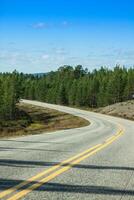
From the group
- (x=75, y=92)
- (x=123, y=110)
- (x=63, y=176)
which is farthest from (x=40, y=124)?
(x=75, y=92)

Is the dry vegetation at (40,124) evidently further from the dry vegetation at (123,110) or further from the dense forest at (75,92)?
the dry vegetation at (123,110)

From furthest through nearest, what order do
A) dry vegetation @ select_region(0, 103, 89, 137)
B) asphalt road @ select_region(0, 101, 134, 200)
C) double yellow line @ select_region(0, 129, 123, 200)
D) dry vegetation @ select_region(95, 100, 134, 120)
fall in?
1. dry vegetation @ select_region(95, 100, 134, 120)
2. dry vegetation @ select_region(0, 103, 89, 137)
3. asphalt road @ select_region(0, 101, 134, 200)
4. double yellow line @ select_region(0, 129, 123, 200)

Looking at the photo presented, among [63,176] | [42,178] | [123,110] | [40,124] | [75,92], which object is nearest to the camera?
[42,178]

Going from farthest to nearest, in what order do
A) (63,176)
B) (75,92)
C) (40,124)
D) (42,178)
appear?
(75,92)
(40,124)
(63,176)
(42,178)

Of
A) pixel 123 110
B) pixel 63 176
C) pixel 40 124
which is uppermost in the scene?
pixel 63 176

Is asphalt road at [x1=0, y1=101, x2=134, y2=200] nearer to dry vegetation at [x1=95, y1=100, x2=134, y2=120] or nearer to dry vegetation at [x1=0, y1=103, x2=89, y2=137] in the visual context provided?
dry vegetation at [x1=0, y1=103, x2=89, y2=137]

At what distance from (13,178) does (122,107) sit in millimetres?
59795

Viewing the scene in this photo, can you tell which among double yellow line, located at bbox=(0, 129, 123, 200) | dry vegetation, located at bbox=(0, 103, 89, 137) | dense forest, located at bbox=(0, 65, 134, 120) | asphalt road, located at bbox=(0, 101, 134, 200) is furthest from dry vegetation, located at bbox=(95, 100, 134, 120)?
double yellow line, located at bbox=(0, 129, 123, 200)

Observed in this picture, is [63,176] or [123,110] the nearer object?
[63,176]

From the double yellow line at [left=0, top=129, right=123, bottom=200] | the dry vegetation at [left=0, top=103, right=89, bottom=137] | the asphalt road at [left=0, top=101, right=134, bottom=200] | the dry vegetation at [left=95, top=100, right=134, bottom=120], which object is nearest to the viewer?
the double yellow line at [left=0, top=129, right=123, bottom=200]

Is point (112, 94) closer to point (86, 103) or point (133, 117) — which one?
point (86, 103)

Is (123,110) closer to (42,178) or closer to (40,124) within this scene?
(40,124)

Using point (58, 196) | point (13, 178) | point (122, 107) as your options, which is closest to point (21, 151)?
point (13, 178)

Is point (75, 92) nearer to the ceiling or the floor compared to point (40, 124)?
nearer to the ceiling
